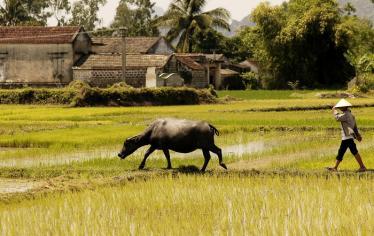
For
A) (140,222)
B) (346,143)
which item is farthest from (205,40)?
(140,222)

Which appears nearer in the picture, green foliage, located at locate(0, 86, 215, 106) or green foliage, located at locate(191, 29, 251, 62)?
green foliage, located at locate(0, 86, 215, 106)

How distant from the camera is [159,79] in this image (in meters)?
37.9

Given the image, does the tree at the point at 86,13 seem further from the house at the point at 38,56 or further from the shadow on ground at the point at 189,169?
the shadow on ground at the point at 189,169

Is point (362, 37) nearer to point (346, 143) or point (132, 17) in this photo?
point (132, 17)

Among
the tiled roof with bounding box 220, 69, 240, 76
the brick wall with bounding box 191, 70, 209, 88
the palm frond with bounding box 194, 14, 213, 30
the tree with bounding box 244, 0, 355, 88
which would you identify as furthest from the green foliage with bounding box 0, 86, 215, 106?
the tiled roof with bounding box 220, 69, 240, 76

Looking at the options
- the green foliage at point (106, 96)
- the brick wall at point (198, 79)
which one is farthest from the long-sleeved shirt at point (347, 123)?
the brick wall at point (198, 79)

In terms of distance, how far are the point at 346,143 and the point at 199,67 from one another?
3221cm

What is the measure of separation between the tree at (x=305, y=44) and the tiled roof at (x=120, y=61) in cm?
883

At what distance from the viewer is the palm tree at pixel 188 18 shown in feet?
163

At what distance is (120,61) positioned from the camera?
37.8 metres

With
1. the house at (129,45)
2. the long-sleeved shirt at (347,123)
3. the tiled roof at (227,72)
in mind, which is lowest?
the long-sleeved shirt at (347,123)

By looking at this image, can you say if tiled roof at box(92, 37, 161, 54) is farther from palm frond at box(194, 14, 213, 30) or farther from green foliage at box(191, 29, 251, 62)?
green foliage at box(191, 29, 251, 62)

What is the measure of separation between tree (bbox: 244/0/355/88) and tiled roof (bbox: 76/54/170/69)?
8.83 m

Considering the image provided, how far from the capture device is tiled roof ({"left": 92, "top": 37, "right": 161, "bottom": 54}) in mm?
42250
